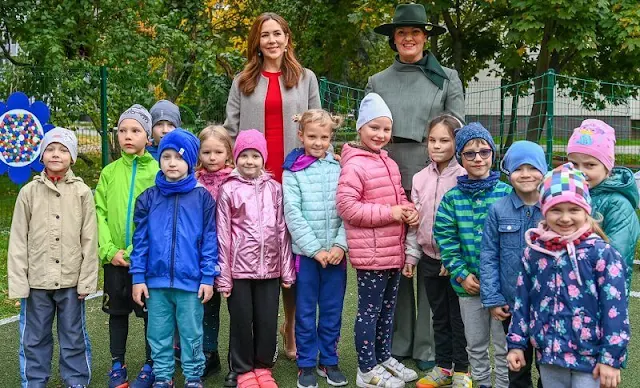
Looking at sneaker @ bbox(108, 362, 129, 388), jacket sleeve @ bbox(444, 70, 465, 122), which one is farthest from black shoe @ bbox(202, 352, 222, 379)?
jacket sleeve @ bbox(444, 70, 465, 122)

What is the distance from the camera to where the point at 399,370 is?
13.7 feet

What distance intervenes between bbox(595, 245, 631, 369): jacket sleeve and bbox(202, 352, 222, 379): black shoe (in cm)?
233

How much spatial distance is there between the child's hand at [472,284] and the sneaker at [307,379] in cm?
106

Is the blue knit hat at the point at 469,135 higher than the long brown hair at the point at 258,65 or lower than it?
lower

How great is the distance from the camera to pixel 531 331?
2.94m

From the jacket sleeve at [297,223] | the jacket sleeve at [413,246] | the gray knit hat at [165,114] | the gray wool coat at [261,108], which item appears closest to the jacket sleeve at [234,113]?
the gray wool coat at [261,108]

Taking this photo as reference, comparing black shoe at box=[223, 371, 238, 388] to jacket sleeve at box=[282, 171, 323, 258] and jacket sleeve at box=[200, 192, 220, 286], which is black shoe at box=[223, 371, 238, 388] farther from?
jacket sleeve at box=[282, 171, 323, 258]

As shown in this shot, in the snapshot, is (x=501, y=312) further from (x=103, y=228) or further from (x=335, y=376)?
(x=103, y=228)

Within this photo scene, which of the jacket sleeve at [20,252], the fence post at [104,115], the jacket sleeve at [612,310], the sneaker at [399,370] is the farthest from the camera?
the fence post at [104,115]

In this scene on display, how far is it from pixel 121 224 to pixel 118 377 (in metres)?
0.84

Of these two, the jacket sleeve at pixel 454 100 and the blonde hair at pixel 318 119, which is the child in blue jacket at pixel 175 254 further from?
the jacket sleeve at pixel 454 100

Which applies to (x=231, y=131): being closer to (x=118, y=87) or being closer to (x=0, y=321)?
(x=0, y=321)

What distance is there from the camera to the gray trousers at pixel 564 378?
9.18 feet

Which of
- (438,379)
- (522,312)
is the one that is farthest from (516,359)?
(438,379)
